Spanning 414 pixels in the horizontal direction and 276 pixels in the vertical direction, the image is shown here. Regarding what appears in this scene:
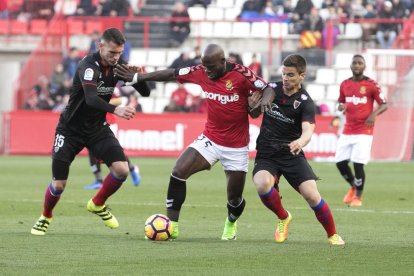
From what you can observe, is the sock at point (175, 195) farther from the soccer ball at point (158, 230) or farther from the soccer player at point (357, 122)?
the soccer player at point (357, 122)

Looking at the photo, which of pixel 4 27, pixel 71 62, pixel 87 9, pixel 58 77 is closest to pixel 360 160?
pixel 58 77

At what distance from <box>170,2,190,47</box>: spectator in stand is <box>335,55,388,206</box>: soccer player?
56.2 ft

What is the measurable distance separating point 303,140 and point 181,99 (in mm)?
20269

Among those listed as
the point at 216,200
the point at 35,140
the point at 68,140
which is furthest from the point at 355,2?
the point at 68,140

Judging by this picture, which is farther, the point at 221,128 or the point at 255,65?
the point at 255,65

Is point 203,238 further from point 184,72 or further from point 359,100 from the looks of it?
point 359,100

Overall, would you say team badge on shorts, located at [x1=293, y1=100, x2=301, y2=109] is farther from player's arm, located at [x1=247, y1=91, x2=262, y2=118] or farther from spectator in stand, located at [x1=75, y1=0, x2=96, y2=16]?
spectator in stand, located at [x1=75, y1=0, x2=96, y2=16]

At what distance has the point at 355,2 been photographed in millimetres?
33531

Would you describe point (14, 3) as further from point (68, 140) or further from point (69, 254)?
point (69, 254)

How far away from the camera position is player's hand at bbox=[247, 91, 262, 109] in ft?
36.8

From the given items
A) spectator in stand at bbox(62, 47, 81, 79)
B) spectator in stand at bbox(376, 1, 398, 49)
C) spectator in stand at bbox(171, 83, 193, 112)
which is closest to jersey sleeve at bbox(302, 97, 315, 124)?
spectator in stand at bbox(171, 83, 193, 112)

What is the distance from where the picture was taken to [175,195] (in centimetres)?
1148

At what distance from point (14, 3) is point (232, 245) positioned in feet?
89.3

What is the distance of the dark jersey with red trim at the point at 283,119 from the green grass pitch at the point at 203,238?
1093 millimetres
